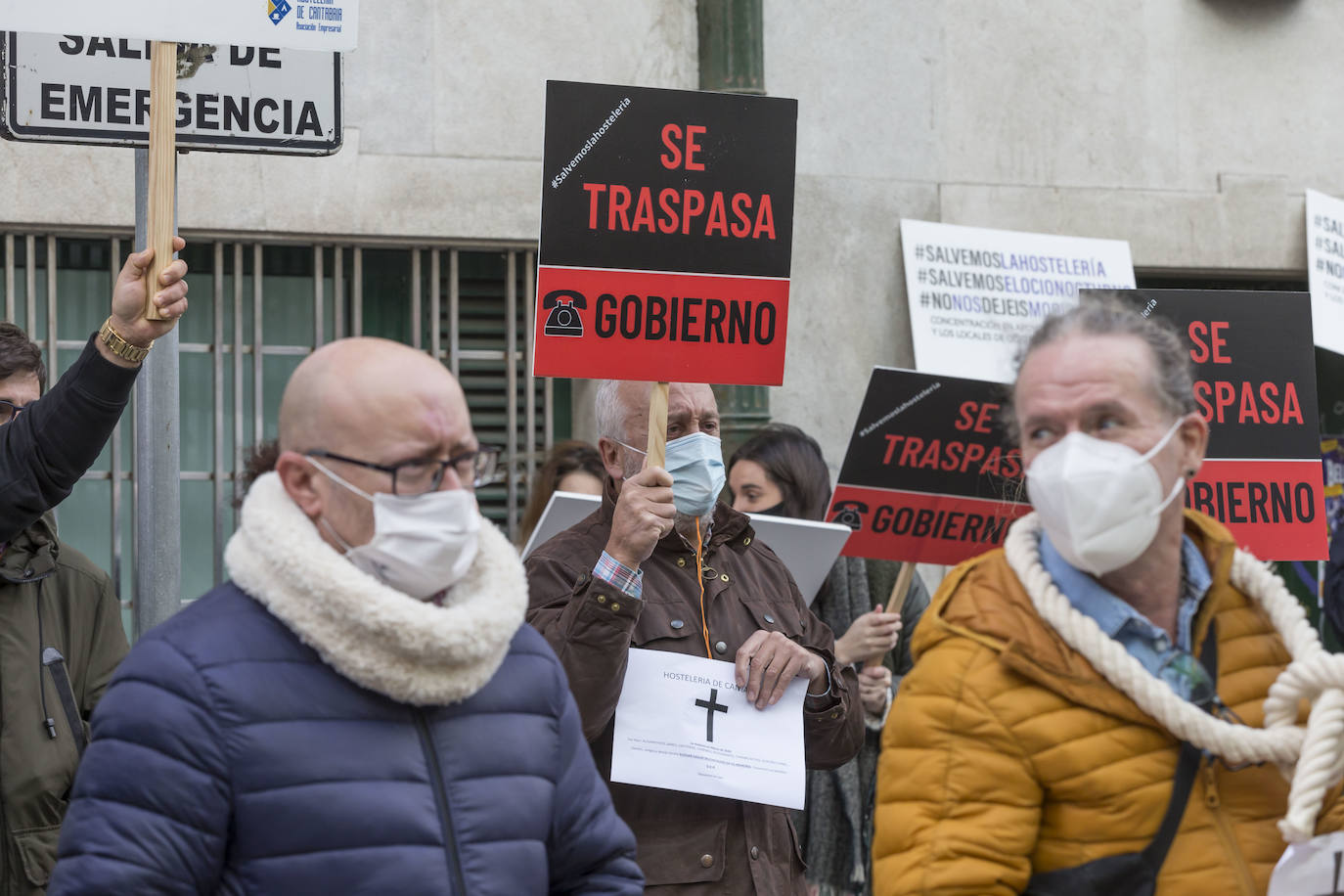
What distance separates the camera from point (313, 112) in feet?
13.4

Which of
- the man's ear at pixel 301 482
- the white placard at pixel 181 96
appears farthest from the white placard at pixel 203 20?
the man's ear at pixel 301 482

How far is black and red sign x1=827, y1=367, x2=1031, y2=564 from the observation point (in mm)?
4590

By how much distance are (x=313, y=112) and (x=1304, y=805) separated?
2.84m

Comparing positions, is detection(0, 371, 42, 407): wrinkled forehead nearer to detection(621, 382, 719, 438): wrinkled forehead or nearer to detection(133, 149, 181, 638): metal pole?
detection(133, 149, 181, 638): metal pole

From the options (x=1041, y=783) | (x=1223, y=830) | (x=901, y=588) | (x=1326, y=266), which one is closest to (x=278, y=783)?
(x=1041, y=783)

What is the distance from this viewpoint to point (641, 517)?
129 inches

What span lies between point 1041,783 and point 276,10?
2.27 metres

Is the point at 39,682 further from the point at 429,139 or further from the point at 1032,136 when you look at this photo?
the point at 1032,136

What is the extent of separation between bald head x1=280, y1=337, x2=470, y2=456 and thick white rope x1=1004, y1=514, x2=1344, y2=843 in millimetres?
868

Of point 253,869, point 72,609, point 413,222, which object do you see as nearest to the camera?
point 253,869

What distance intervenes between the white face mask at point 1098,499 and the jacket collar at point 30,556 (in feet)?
7.95

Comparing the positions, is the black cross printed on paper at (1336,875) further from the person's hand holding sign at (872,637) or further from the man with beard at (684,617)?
the person's hand holding sign at (872,637)

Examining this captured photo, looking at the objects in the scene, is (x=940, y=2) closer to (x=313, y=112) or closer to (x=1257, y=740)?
(x=313, y=112)

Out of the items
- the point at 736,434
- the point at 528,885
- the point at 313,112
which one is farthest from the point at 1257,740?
the point at 736,434
